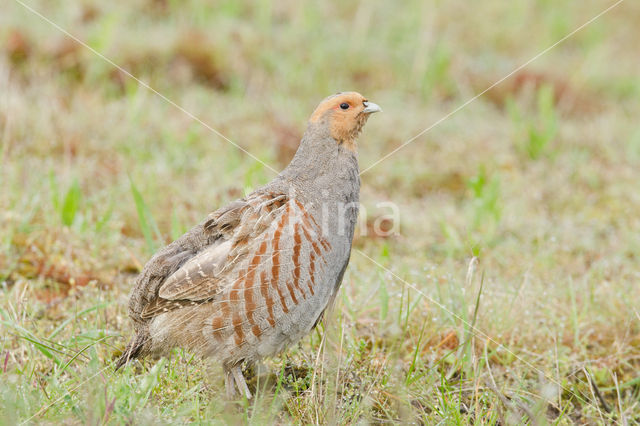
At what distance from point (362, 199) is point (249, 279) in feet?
10.6

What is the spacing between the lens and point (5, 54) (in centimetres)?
726

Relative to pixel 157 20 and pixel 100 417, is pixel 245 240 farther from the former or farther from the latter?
pixel 157 20

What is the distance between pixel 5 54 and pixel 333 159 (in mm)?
5174

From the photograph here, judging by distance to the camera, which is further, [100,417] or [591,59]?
[591,59]

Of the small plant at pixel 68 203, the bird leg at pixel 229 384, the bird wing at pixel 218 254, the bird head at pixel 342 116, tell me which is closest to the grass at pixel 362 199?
the small plant at pixel 68 203

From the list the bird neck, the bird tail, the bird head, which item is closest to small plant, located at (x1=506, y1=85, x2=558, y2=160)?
the bird head

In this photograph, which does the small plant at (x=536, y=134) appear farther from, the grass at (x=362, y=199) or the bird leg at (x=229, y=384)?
the bird leg at (x=229, y=384)

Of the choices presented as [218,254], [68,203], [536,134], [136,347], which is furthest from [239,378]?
[536,134]

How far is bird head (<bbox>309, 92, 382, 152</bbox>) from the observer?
12.1ft

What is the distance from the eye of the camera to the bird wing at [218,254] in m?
3.19

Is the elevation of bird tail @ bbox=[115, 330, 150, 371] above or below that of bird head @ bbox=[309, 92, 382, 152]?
below

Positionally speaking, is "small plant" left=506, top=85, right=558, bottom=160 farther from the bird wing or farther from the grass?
the bird wing

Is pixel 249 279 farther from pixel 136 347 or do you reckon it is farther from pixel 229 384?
pixel 136 347

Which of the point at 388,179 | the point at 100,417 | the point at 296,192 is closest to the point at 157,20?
the point at 388,179
